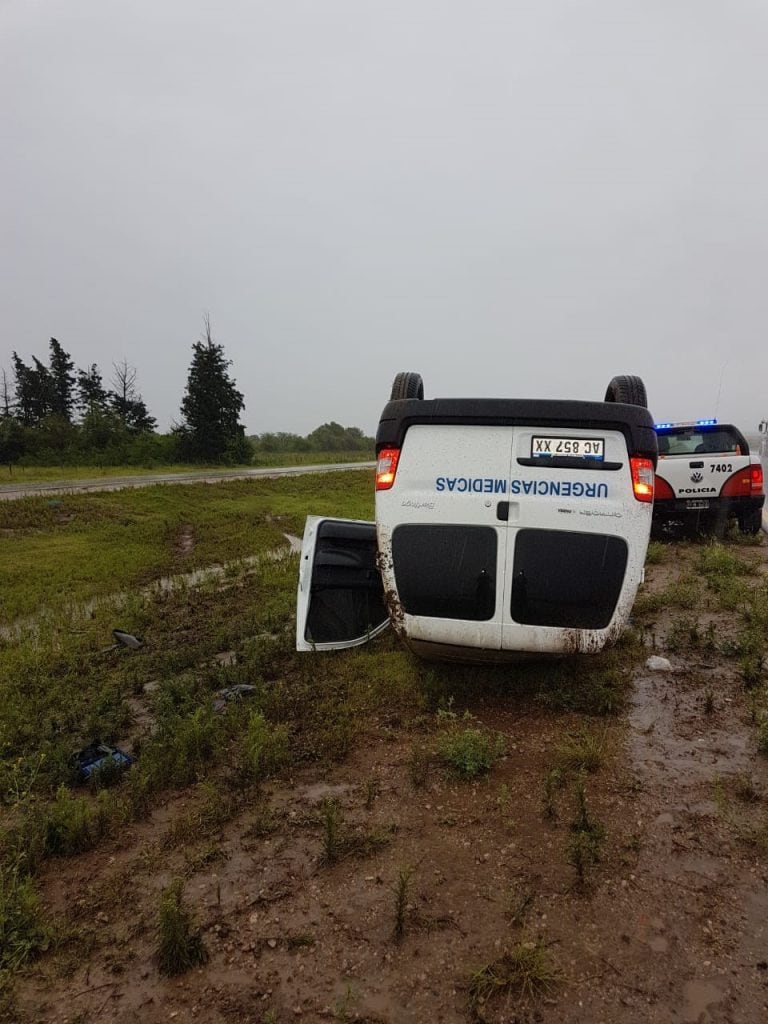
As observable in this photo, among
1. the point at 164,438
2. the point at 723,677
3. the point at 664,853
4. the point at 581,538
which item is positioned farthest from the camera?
the point at 164,438

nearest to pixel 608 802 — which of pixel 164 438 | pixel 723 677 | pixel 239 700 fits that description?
pixel 723 677

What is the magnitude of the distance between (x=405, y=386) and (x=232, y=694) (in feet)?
9.33

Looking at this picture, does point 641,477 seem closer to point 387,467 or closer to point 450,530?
point 450,530

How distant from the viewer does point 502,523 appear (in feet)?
11.4

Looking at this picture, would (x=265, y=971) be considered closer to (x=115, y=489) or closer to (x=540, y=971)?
(x=540, y=971)

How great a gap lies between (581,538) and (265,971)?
101 inches

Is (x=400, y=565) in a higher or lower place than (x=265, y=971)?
higher

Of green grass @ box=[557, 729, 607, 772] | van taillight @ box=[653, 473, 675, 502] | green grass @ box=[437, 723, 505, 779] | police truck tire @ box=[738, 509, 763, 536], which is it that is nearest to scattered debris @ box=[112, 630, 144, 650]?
green grass @ box=[437, 723, 505, 779]

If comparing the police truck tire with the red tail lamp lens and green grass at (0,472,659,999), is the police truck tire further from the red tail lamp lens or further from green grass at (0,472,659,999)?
green grass at (0,472,659,999)

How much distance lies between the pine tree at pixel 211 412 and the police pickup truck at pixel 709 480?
4741 centimetres

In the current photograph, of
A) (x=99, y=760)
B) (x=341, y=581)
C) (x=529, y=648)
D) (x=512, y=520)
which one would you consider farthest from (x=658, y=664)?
(x=99, y=760)

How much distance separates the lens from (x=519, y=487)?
3451 millimetres

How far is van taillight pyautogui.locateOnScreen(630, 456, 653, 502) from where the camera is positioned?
3.37 meters

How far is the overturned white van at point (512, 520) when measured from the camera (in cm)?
338
